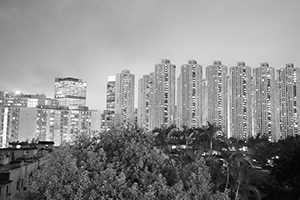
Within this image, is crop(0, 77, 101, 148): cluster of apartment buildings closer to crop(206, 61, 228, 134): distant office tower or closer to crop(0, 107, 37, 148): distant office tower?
crop(0, 107, 37, 148): distant office tower

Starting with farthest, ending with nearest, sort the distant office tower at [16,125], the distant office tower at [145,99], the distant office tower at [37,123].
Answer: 1. the distant office tower at [145,99]
2. the distant office tower at [37,123]
3. the distant office tower at [16,125]

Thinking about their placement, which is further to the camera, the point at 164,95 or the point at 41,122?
the point at 164,95

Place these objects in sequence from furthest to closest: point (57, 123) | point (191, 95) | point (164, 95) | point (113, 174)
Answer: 1. point (164, 95)
2. point (191, 95)
3. point (57, 123)
4. point (113, 174)

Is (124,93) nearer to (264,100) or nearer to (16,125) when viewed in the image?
(16,125)

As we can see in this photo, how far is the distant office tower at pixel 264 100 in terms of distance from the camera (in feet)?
405

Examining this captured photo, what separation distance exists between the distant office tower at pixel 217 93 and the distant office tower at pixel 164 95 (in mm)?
15778

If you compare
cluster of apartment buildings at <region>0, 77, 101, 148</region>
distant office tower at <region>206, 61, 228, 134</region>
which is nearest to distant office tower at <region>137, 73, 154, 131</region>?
cluster of apartment buildings at <region>0, 77, 101, 148</region>

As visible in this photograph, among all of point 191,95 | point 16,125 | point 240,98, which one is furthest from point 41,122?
point 240,98

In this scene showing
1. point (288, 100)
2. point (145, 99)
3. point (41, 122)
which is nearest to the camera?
point (41, 122)

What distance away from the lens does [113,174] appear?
810 cm

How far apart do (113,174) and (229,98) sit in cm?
12550

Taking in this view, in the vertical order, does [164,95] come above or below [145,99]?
above

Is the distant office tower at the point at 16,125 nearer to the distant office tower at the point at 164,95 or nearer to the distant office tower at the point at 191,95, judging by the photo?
the distant office tower at the point at 164,95

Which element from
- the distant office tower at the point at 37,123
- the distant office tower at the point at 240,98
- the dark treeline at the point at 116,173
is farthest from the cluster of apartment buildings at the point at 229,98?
the dark treeline at the point at 116,173
